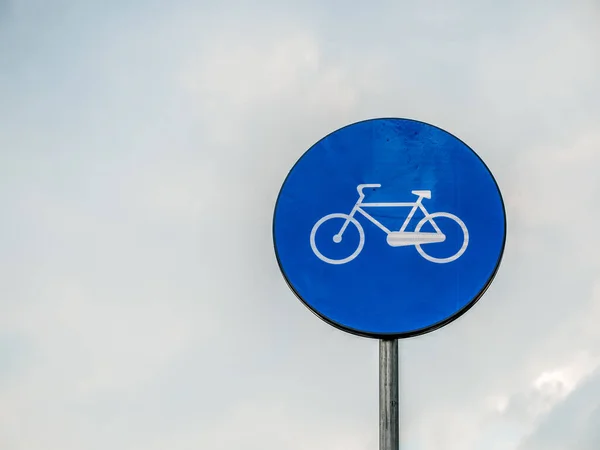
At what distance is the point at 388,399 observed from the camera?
3.13m

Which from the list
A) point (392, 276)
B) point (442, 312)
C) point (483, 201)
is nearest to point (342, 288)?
point (392, 276)

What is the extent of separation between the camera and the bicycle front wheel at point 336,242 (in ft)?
11.2

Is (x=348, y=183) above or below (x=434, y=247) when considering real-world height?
above

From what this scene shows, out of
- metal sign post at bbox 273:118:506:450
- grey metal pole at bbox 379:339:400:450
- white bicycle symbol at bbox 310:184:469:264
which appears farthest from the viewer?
white bicycle symbol at bbox 310:184:469:264

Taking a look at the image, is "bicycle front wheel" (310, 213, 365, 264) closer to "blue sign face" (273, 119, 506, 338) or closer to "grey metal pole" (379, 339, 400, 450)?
"blue sign face" (273, 119, 506, 338)

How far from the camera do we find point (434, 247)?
3430 millimetres

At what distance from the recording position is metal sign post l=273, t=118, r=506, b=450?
10.9 feet

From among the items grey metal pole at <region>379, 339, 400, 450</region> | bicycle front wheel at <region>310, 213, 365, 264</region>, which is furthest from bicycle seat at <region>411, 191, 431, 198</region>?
grey metal pole at <region>379, 339, 400, 450</region>

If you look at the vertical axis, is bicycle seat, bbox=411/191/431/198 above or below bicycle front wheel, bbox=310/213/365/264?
above

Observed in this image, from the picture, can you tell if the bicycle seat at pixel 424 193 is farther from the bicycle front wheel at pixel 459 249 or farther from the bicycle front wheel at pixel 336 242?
the bicycle front wheel at pixel 336 242

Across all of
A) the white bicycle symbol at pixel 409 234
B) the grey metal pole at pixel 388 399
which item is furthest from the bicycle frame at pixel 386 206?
the grey metal pole at pixel 388 399

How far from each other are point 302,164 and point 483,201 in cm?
80

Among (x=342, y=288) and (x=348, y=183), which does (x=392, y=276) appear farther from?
(x=348, y=183)

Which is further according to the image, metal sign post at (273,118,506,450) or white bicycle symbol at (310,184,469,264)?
white bicycle symbol at (310,184,469,264)
